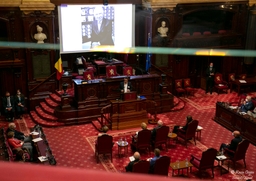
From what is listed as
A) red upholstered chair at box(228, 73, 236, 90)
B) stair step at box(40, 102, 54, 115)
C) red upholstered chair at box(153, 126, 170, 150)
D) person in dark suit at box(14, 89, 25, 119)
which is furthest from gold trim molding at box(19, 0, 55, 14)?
red upholstered chair at box(228, 73, 236, 90)

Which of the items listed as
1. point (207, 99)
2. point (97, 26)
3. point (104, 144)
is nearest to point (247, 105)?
point (207, 99)

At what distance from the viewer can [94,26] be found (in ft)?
44.7

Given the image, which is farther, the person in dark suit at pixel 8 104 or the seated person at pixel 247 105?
the person in dark suit at pixel 8 104

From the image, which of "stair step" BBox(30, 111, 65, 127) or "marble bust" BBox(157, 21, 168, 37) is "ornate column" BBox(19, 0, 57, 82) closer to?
"stair step" BBox(30, 111, 65, 127)

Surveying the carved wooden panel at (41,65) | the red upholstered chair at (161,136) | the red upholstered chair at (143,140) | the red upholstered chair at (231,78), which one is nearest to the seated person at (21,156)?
the red upholstered chair at (143,140)

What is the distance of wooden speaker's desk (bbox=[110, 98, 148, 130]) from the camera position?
35.5ft

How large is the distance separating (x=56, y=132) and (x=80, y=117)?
103 centimetres

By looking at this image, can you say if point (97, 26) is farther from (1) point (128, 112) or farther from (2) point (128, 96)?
(1) point (128, 112)

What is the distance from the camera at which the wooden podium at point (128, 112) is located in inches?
426

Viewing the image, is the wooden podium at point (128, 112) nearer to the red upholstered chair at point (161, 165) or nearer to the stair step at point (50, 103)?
the stair step at point (50, 103)

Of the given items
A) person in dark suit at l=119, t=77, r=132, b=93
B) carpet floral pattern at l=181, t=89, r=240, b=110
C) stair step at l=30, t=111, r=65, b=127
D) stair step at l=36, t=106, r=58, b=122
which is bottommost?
stair step at l=30, t=111, r=65, b=127

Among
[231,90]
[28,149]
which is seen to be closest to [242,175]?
[28,149]

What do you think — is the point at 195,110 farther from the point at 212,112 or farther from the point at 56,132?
the point at 56,132

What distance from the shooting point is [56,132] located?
11.0m
